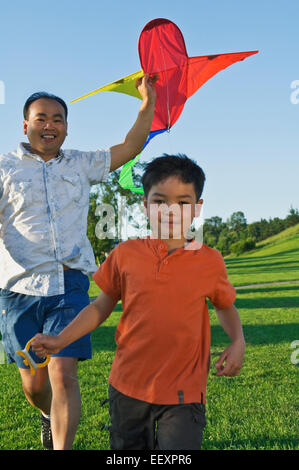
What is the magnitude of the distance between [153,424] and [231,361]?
0.43 metres

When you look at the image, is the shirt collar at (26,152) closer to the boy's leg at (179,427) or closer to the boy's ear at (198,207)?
the boy's ear at (198,207)

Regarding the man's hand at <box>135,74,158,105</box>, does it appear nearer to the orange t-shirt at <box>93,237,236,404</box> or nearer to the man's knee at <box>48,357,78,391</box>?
the orange t-shirt at <box>93,237,236,404</box>

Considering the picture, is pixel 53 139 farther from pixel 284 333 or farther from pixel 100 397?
pixel 284 333

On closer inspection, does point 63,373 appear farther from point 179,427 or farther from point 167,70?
point 167,70

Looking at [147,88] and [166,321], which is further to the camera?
[147,88]

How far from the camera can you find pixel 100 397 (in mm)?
5363

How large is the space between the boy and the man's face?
3.33ft

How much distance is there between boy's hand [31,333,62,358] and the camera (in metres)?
2.20

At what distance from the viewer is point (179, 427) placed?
7.23ft

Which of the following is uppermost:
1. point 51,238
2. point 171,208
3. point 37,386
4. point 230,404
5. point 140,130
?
point 140,130

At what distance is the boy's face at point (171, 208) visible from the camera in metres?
2.37

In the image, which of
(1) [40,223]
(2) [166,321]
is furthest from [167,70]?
(2) [166,321]

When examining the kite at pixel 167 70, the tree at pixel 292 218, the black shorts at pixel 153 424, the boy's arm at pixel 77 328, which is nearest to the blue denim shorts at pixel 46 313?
the boy's arm at pixel 77 328
